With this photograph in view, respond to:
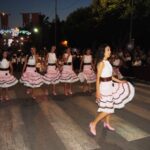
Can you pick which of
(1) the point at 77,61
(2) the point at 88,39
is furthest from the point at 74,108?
(2) the point at 88,39

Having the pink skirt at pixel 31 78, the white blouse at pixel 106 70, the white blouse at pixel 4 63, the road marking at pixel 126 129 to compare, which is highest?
the white blouse at pixel 106 70

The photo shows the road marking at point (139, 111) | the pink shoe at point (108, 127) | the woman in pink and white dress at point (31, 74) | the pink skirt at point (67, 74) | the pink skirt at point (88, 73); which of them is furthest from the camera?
the pink skirt at point (88, 73)

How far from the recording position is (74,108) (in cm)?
1284

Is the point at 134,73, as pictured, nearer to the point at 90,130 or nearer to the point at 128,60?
the point at 128,60

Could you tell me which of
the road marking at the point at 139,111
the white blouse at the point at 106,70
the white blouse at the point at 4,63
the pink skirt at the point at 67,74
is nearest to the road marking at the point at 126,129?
the road marking at the point at 139,111

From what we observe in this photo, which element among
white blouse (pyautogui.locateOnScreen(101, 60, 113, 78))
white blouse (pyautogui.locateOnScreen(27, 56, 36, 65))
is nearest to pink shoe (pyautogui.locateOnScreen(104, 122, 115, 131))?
white blouse (pyautogui.locateOnScreen(101, 60, 113, 78))

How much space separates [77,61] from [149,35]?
7.76 meters

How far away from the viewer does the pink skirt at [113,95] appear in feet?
29.8

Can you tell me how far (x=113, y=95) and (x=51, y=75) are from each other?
24.0 ft

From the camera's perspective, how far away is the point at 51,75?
A: 16.3 meters

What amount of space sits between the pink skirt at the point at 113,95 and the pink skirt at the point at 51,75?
721 centimetres

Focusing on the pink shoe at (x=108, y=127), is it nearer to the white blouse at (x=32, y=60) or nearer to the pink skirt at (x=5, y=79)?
the pink skirt at (x=5, y=79)

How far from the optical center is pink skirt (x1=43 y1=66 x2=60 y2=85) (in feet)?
A: 53.5

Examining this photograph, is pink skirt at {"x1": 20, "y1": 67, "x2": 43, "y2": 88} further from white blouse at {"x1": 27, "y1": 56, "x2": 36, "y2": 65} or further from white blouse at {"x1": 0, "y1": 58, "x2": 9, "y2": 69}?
white blouse at {"x1": 0, "y1": 58, "x2": 9, "y2": 69}
